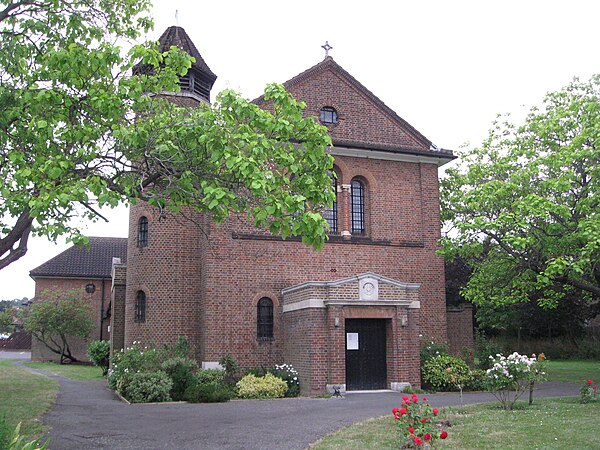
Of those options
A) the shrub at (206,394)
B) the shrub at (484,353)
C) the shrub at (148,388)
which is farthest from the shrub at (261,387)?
the shrub at (484,353)

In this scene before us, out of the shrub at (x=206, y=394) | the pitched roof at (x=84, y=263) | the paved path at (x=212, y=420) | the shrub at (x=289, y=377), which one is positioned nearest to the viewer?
the paved path at (x=212, y=420)

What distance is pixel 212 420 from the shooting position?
43.2 feet

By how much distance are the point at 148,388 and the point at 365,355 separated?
263 inches

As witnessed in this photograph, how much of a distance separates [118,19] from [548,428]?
11.1 meters

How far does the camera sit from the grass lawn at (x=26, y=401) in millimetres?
12227

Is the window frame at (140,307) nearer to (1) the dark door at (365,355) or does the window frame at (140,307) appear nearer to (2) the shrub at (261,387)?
(2) the shrub at (261,387)

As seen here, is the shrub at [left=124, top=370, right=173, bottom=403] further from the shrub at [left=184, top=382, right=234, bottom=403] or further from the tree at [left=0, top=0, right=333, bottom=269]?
the tree at [left=0, top=0, right=333, bottom=269]

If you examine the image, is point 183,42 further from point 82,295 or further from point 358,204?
point 82,295

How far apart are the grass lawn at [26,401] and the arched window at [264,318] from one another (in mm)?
6573

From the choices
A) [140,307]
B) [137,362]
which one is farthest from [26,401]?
[140,307]

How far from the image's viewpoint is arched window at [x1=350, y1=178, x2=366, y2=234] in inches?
889

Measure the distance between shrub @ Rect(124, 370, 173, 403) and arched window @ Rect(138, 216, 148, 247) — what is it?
5.93 m

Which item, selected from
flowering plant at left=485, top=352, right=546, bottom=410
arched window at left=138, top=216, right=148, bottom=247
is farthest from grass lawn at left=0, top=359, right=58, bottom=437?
flowering plant at left=485, top=352, right=546, bottom=410

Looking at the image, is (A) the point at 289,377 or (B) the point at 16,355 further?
(B) the point at 16,355
